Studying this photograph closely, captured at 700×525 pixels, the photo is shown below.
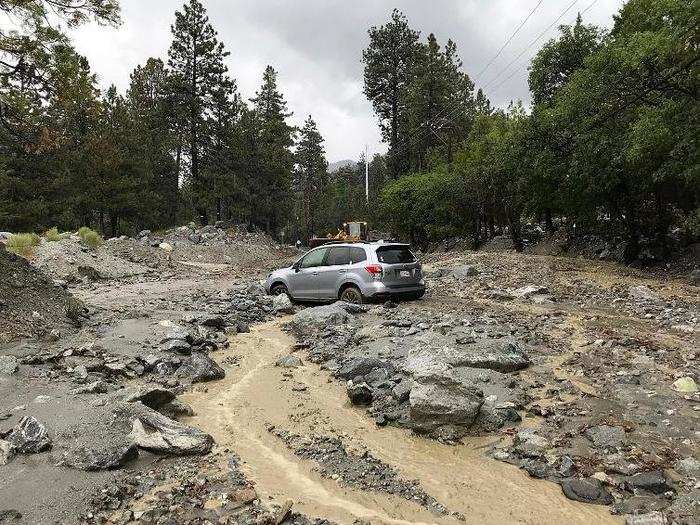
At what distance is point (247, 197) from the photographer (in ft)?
147

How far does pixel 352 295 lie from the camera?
13.2m

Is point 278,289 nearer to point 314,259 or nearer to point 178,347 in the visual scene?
point 314,259

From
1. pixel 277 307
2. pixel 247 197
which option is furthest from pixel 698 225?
pixel 247 197

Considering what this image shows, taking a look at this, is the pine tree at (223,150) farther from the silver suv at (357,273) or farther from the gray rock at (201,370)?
the gray rock at (201,370)

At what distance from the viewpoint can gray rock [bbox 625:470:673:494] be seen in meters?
4.36

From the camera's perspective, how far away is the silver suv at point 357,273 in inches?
506

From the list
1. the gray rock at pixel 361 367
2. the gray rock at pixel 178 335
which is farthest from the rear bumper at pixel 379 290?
the gray rock at pixel 361 367

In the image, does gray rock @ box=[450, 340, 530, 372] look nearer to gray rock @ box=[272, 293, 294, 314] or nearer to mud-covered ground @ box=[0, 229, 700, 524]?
mud-covered ground @ box=[0, 229, 700, 524]

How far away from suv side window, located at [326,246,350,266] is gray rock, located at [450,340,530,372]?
589 cm

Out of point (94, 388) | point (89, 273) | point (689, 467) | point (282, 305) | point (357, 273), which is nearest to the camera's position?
point (689, 467)

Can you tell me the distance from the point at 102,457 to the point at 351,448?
2486mm

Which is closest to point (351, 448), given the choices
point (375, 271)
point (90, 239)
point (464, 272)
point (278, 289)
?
point (375, 271)

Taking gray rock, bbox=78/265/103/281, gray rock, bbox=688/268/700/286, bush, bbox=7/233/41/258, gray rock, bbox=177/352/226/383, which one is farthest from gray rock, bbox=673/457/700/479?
bush, bbox=7/233/41/258

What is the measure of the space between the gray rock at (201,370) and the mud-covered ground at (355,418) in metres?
0.03
